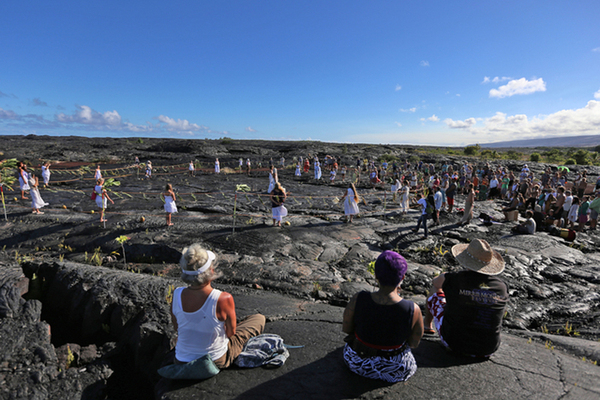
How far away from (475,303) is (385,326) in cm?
114

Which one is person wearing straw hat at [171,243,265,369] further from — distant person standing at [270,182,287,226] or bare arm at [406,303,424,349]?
distant person standing at [270,182,287,226]

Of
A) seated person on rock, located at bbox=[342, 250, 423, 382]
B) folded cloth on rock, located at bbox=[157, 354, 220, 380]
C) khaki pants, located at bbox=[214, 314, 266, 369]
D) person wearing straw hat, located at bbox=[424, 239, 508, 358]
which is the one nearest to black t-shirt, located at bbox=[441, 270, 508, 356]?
person wearing straw hat, located at bbox=[424, 239, 508, 358]

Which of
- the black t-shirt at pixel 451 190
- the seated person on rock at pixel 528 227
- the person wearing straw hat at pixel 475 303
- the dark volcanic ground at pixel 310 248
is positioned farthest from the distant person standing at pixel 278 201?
the seated person on rock at pixel 528 227

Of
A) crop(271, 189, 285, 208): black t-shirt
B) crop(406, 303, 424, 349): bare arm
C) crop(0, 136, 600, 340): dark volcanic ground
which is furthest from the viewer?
crop(271, 189, 285, 208): black t-shirt

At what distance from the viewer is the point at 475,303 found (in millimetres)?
3000

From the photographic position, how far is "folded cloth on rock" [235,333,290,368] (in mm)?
2953

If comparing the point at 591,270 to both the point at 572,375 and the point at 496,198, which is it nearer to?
the point at 572,375

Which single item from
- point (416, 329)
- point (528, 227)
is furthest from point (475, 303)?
point (528, 227)

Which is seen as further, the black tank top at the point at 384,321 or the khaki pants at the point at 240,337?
the khaki pants at the point at 240,337

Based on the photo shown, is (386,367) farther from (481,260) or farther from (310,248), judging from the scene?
(310,248)

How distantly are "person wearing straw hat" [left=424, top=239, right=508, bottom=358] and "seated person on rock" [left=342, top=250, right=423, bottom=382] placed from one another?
69 centimetres

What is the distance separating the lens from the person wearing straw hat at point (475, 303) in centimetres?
300

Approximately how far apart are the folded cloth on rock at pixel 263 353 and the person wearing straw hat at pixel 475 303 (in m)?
1.84

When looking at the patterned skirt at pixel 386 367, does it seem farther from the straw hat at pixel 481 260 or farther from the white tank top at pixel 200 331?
the white tank top at pixel 200 331
